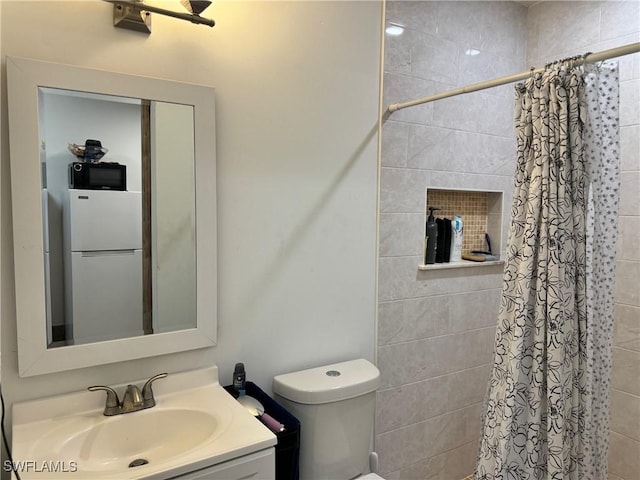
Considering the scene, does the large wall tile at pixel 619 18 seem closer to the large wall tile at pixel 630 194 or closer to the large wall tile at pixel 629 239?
the large wall tile at pixel 630 194

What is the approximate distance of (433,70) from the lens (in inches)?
85.1

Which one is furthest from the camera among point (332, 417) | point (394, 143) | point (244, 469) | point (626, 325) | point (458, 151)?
point (458, 151)

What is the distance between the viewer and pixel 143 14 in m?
1.40

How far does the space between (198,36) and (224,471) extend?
53.8 inches

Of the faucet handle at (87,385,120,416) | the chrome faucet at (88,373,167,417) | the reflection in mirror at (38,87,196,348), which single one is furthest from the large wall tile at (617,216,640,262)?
the faucet handle at (87,385,120,416)

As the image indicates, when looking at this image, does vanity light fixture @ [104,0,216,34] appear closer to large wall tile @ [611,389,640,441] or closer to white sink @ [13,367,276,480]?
white sink @ [13,367,276,480]

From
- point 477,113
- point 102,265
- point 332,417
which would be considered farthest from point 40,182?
point 477,113

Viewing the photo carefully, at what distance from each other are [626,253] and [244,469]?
2002 millimetres

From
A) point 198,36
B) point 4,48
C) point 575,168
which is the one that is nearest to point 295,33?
point 198,36

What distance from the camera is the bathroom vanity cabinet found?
120 centimetres

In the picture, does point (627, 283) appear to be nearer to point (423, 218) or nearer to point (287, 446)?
point (423, 218)

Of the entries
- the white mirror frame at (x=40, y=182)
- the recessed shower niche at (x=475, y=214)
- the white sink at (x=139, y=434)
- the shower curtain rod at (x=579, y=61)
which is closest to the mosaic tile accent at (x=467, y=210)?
the recessed shower niche at (x=475, y=214)

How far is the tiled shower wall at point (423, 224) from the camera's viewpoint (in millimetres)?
2078

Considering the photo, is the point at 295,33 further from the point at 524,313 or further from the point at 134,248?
the point at 524,313
